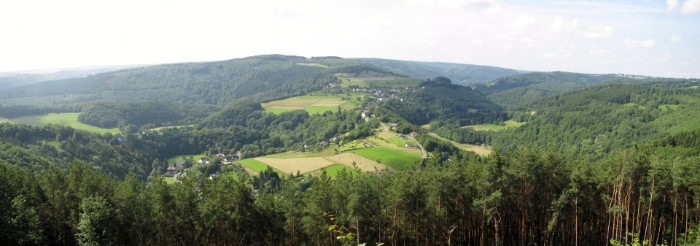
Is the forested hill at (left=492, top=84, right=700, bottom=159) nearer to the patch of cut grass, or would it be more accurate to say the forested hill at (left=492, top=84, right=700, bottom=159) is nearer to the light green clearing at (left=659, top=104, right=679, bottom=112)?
the light green clearing at (left=659, top=104, right=679, bottom=112)

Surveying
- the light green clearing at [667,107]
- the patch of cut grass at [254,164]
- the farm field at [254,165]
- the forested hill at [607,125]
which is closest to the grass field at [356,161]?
the farm field at [254,165]

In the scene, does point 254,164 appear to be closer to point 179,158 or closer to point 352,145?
point 352,145

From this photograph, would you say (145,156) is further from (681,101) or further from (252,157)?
(681,101)

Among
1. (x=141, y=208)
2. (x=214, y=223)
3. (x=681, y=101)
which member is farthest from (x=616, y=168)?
(x=681, y=101)

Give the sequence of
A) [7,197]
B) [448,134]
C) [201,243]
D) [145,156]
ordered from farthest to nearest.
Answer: [448,134] < [145,156] < [201,243] < [7,197]

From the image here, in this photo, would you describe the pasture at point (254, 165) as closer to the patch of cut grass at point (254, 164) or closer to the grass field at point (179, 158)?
the patch of cut grass at point (254, 164)
